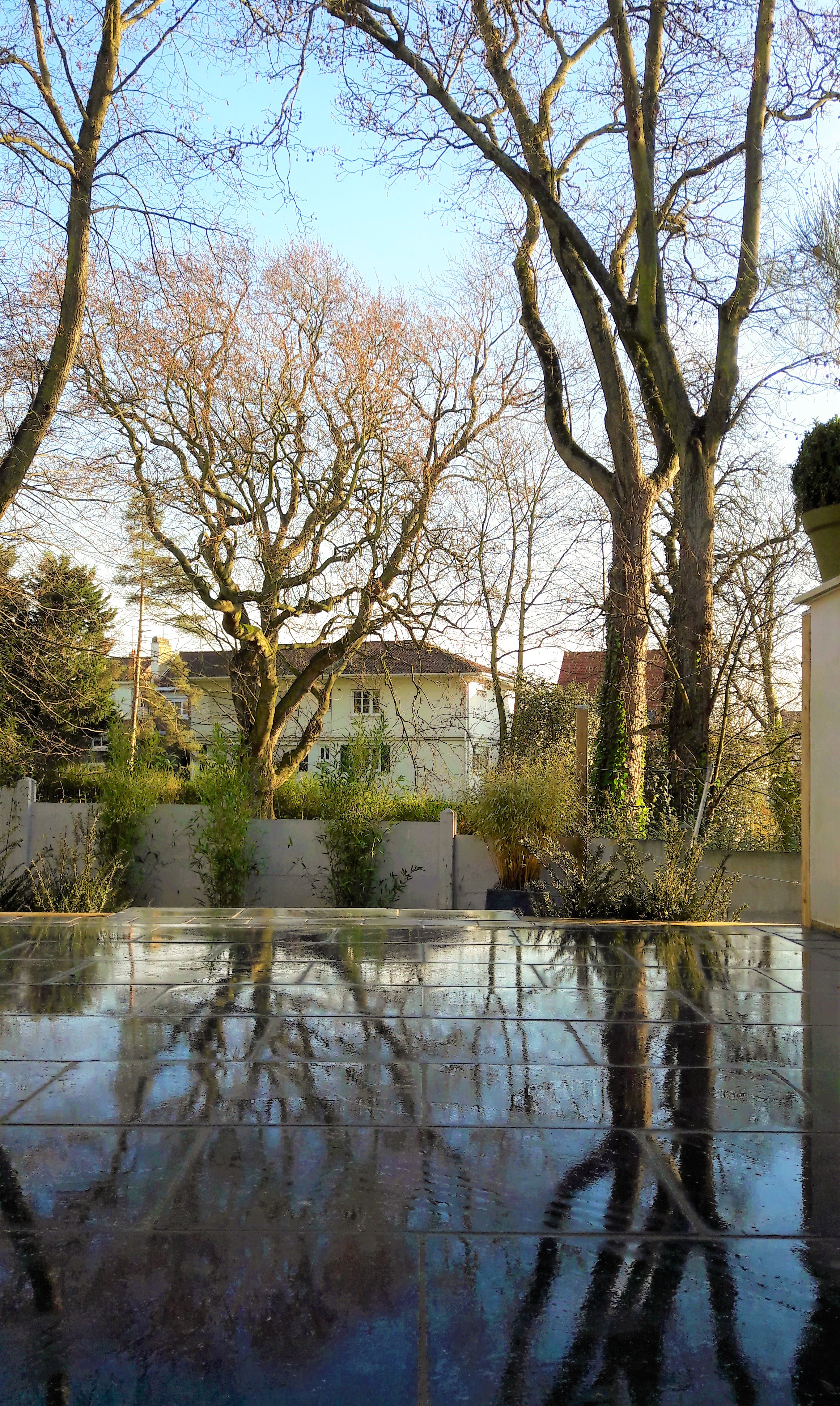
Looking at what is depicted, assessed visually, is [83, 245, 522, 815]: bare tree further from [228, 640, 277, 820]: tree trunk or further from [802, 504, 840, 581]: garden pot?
[802, 504, 840, 581]: garden pot

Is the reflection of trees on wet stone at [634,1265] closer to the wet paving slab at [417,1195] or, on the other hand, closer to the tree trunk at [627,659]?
the wet paving slab at [417,1195]

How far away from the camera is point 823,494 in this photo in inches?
205

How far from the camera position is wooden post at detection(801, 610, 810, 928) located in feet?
16.4

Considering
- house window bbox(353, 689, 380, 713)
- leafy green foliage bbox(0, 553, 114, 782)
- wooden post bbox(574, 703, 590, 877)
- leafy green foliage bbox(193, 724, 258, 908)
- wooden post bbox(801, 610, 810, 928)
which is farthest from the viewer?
house window bbox(353, 689, 380, 713)

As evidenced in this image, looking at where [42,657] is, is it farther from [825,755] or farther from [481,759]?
[825,755]

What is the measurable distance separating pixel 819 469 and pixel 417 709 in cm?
875

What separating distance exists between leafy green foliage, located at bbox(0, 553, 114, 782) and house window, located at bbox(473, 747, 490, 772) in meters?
3.86

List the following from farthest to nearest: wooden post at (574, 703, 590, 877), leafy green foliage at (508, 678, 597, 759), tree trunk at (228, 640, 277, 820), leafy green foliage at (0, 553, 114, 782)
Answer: leafy green foliage at (508, 678, 597, 759) → tree trunk at (228, 640, 277, 820) → leafy green foliage at (0, 553, 114, 782) → wooden post at (574, 703, 590, 877)

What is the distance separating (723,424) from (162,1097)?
7.81 meters

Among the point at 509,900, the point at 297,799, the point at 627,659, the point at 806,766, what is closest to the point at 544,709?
the point at 297,799

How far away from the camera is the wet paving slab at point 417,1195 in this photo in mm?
1266

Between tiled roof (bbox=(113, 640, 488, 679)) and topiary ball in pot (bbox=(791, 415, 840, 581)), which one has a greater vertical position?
tiled roof (bbox=(113, 640, 488, 679))

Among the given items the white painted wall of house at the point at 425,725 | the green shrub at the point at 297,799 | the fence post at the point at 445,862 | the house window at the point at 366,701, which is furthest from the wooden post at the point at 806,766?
the house window at the point at 366,701

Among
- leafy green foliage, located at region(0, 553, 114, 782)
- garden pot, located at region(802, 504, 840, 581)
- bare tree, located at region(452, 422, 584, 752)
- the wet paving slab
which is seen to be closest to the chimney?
bare tree, located at region(452, 422, 584, 752)
